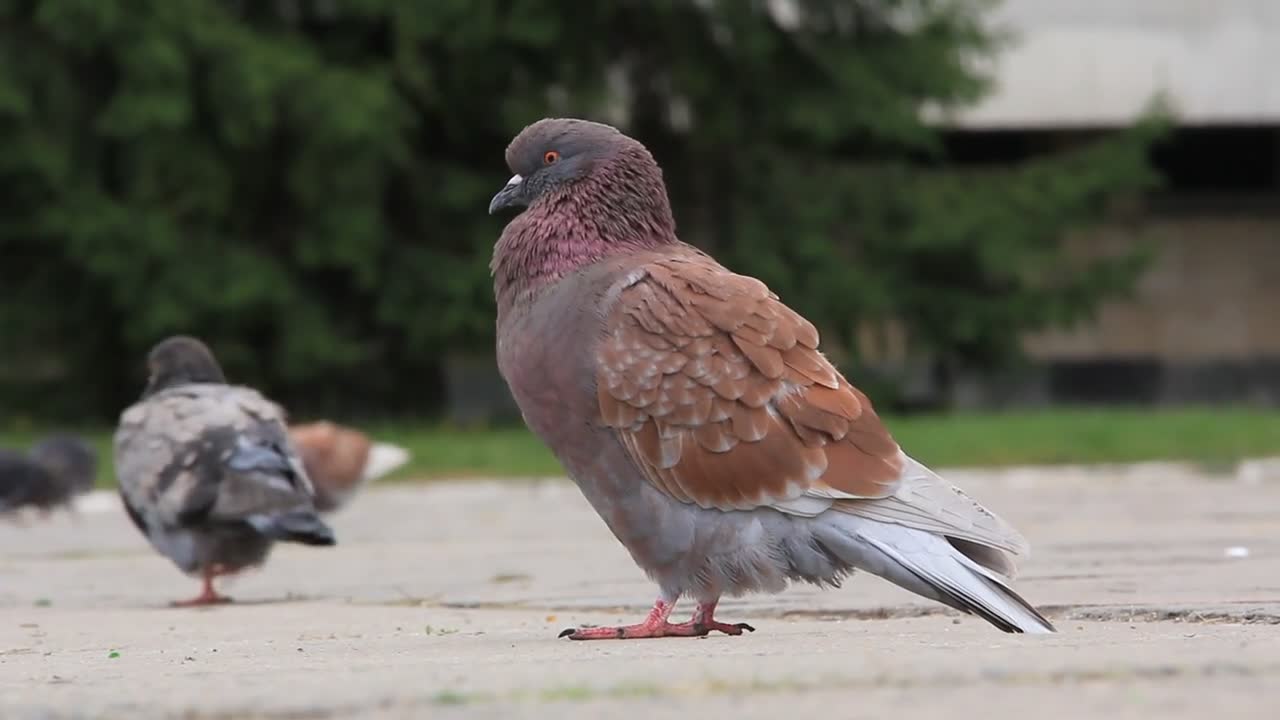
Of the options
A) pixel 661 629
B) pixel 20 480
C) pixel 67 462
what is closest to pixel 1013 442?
pixel 67 462

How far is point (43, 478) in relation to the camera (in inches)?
483

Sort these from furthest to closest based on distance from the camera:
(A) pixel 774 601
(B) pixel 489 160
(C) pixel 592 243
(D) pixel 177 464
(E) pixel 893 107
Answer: (B) pixel 489 160
(E) pixel 893 107
(D) pixel 177 464
(A) pixel 774 601
(C) pixel 592 243

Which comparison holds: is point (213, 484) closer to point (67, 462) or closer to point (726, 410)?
point (726, 410)

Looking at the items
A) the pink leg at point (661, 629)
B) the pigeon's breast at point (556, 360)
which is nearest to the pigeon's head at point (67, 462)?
the pigeon's breast at point (556, 360)

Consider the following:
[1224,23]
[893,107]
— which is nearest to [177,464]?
[893,107]

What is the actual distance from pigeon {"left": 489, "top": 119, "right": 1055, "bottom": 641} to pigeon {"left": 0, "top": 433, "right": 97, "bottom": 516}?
785 cm

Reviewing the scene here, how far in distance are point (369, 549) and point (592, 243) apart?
184 inches

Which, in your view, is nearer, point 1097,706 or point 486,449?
point 1097,706

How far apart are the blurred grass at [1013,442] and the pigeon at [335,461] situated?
404cm

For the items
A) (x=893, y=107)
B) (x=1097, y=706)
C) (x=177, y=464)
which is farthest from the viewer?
(x=893, y=107)

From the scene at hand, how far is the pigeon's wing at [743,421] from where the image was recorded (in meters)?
4.87

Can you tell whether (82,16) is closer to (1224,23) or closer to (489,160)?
(489,160)

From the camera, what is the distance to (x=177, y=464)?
747 centimetres

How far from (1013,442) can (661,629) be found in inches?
401
